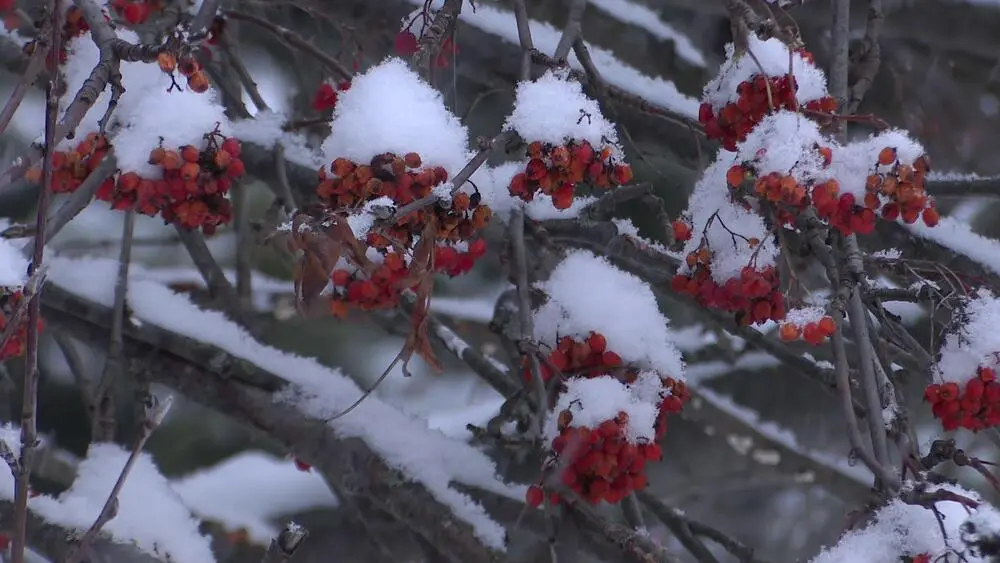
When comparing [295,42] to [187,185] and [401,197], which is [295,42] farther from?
[401,197]

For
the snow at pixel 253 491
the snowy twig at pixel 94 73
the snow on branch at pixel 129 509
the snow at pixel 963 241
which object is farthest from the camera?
the snow at pixel 253 491

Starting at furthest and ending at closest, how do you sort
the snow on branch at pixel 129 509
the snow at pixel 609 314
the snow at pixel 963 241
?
the snow at pixel 963 241, the snow on branch at pixel 129 509, the snow at pixel 609 314

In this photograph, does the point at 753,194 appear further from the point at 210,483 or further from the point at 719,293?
the point at 210,483

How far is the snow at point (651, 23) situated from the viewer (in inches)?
125

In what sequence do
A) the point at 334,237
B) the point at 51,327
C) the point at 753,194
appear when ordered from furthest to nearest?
the point at 51,327
the point at 753,194
the point at 334,237

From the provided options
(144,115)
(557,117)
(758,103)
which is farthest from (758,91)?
(144,115)

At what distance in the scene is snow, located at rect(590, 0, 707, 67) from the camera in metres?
3.18

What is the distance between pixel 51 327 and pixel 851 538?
2.01 meters

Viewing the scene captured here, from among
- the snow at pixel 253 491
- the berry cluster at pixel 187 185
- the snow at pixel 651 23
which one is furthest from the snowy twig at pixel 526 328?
the snow at pixel 253 491

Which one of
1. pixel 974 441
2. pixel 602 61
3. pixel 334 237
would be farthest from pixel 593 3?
pixel 974 441

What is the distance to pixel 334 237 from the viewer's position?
1243mm

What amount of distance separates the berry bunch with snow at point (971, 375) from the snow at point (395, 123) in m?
0.84

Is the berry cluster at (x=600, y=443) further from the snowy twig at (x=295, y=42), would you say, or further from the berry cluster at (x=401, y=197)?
the snowy twig at (x=295, y=42)

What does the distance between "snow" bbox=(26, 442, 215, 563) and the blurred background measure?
39cm
